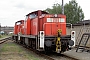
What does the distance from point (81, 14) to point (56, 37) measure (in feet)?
151

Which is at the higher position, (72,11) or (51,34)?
(72,11)

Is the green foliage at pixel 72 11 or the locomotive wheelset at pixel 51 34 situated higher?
the green foliage at pixel 72 11

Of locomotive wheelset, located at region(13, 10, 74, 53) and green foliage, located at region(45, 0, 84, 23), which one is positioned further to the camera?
green foliage, located at region(45, 0, 84, 23)

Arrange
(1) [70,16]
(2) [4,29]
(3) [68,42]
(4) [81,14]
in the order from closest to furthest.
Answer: (3) [68,42]
(1) [70,16]
(4) [81,14]
(2) [4,29]

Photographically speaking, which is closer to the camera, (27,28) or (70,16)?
(27,28)

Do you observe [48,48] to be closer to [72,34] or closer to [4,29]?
[72,34]

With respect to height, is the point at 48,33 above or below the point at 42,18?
below

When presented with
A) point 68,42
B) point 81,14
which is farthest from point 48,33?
point 81,14

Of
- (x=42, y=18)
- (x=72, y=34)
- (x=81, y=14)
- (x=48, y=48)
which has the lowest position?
(x=48, y=48)

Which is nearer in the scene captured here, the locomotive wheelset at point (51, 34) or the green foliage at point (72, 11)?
the locomotive wheelset at point (51, 34)

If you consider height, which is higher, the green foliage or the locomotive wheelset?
the green foliage

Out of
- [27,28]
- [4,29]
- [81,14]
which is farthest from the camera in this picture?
[4,29]

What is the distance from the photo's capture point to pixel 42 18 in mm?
14961

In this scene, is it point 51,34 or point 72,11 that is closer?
point 51,34
